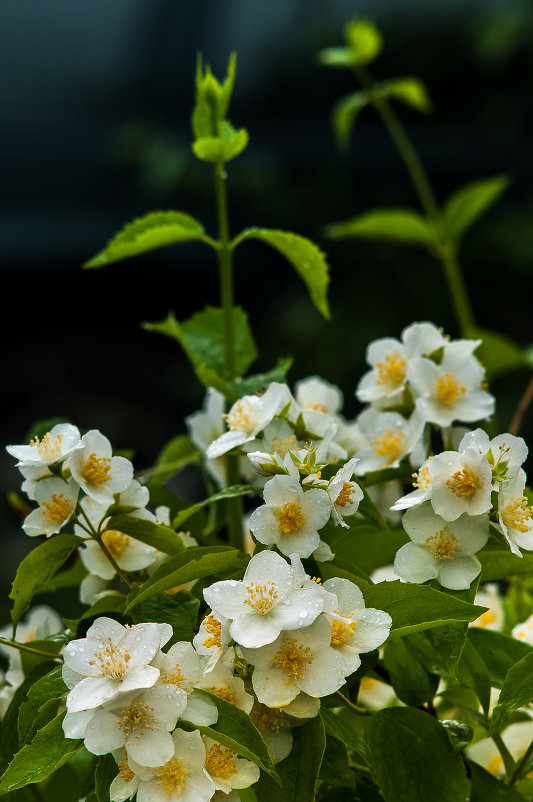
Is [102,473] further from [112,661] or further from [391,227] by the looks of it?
[391,227]

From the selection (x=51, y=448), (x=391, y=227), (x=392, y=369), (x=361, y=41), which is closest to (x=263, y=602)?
(x=51, y=448)

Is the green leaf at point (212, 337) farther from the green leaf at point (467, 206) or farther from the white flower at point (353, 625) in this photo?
the green leaf at point (467, 206)

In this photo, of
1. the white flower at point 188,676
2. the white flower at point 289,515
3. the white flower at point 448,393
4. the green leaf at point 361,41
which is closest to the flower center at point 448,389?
the white flower at point 448,393

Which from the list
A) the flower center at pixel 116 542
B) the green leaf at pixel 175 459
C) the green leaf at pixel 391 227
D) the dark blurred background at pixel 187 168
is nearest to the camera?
the flower center at pixel 116 542

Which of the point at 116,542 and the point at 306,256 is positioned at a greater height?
the point at 306,256

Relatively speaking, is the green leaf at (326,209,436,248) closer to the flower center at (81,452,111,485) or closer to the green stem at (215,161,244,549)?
the green stem at (215,161,244,549)

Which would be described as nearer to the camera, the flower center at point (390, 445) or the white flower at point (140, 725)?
the white flower at point (140, 725)

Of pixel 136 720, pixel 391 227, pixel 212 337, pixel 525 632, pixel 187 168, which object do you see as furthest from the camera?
pixel 187 168
